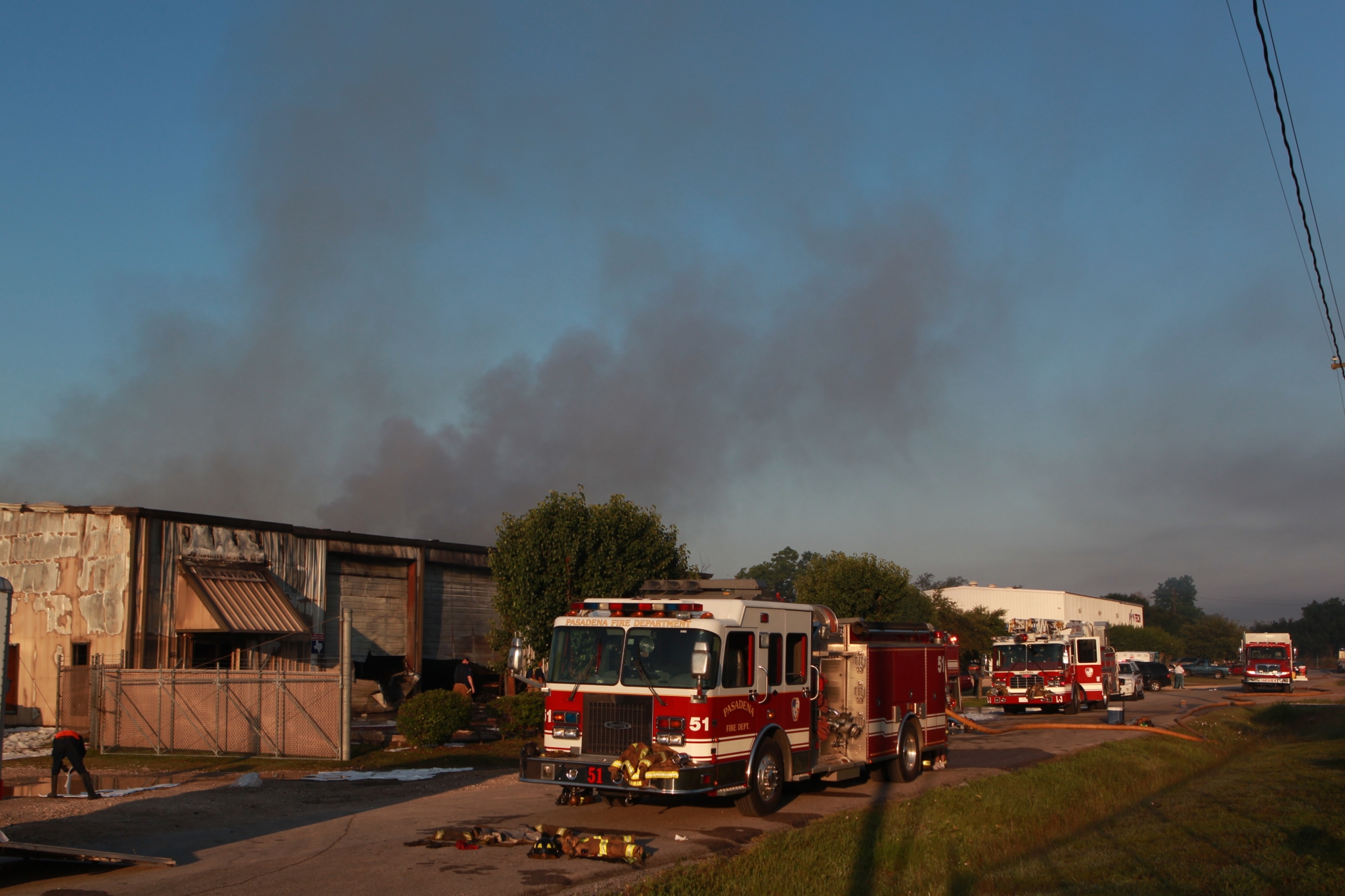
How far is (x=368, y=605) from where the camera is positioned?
33.3 m

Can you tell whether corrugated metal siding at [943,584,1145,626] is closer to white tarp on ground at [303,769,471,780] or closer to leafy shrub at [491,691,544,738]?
leafy shrub at [491,691,544,738]

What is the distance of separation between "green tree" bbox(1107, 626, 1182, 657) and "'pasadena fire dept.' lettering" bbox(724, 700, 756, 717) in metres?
90.6

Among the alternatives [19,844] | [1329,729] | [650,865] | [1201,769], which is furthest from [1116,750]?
[19,844]

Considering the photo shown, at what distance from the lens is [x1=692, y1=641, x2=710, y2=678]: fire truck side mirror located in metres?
12.4

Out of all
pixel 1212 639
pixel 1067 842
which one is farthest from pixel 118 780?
pixel 1212 639

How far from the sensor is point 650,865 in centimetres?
1044

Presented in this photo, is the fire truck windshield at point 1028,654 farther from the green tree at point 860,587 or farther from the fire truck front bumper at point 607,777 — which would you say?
the fire truck front bumper at point 607,777

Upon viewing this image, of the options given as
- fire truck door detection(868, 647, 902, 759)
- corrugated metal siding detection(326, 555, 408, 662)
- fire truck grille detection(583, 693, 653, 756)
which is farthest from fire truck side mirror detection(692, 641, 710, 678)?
corrugated metal siding detection(326, 555, 408, 662)

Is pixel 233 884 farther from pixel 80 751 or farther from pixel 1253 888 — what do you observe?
pixel 1253 888

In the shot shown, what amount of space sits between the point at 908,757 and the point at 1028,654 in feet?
66.0

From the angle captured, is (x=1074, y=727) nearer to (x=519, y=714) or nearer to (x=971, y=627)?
(x=519, y=714)

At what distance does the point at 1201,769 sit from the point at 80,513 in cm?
2831

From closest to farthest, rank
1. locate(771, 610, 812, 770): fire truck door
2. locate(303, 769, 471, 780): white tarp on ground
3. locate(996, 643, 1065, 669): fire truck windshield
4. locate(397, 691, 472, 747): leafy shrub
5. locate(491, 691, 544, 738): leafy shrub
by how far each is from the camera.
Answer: locate(771, 610, 812, 770): fire truck door → locate(303, 769, 471, 780): white tarp on ground → locate(397, 691, 472, 747): leafy shrub → locate(491, 691, 544, 738): leafy shrub → locate(996, 643, 1065, 669): fire truck windshield

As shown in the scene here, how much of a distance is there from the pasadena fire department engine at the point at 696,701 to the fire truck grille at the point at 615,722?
0.04 feet
